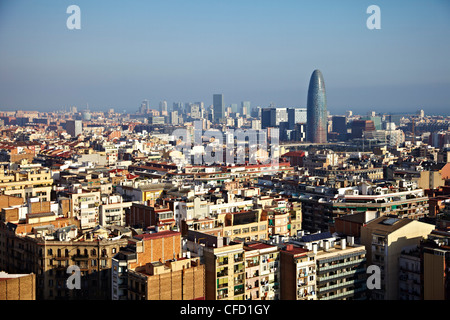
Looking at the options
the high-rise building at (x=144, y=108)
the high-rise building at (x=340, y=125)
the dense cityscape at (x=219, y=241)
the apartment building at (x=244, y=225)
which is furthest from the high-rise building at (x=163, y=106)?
the apartment building at (x=244, y=225)

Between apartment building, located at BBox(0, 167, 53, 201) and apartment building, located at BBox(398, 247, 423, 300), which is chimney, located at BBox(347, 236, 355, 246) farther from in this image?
apartment building, located at BBox(0, 167, 53, 201)

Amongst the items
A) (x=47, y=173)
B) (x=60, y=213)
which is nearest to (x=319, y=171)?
(x=47, y=173)

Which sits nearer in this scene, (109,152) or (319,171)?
(319,171)

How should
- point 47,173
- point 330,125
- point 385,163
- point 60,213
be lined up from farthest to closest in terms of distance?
point 330,125
point 385,163
point 47,173
point 60,213

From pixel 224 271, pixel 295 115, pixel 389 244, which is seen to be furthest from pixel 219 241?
pixel 295 115

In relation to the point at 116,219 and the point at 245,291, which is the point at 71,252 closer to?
the point at 245,291

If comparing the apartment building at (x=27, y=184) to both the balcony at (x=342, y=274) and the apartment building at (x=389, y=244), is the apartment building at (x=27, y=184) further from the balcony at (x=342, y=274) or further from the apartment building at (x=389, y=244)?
the apartment building at (x=389, y=244)

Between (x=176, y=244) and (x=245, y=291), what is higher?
(x=176, y=244)
